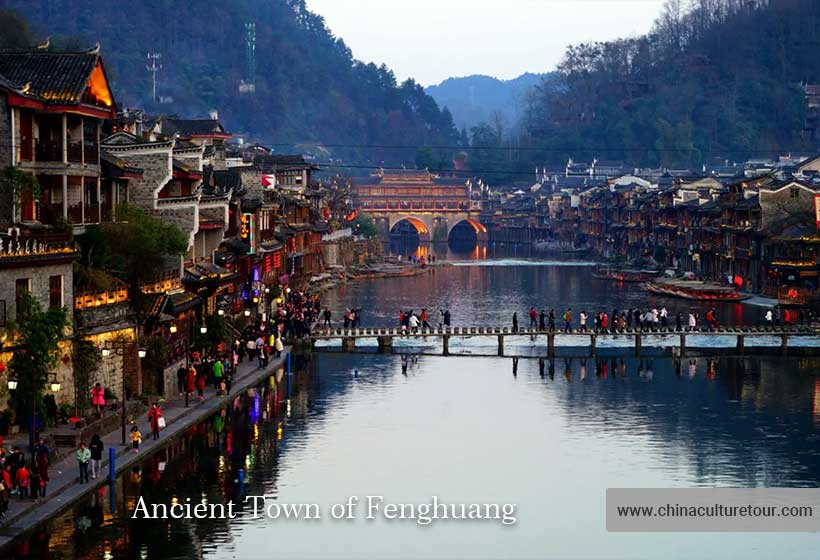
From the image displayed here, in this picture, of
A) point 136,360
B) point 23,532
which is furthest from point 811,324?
point 23,532

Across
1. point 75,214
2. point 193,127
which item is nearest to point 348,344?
point 75,214

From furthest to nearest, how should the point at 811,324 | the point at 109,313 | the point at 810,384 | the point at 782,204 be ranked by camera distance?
1. the point at 782,204
2. the point at 811,324
3. the point at 810,384
4. the point at 109,313

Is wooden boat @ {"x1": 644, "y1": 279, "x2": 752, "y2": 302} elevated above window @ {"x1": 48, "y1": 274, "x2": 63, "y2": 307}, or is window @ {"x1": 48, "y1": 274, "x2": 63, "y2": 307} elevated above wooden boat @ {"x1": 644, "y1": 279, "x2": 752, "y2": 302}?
window @ {"x1": 48, "y1": 274, "x2": 63, "y2": 307}

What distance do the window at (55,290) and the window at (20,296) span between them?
203cm

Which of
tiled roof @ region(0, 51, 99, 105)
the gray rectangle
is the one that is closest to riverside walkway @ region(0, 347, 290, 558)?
tiled roof @ region(0, 51, 99, 105)

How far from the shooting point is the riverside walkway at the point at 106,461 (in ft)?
137

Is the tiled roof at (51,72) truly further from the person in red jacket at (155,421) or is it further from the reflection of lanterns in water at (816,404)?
the reflection of lanterns in water at (816,404)

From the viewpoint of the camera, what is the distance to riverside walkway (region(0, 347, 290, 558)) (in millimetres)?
41744

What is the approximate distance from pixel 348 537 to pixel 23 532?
9.00 metres

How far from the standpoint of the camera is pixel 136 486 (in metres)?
48.4

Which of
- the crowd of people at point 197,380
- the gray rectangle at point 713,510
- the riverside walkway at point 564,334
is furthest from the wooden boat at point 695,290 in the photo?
the gray rectangle at point 713,510

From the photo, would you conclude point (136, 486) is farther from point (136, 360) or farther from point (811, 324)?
point (811, 324)

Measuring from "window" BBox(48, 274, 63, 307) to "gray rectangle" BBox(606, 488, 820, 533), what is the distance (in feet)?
64.9

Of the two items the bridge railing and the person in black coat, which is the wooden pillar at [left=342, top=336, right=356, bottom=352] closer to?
the bridge railing
